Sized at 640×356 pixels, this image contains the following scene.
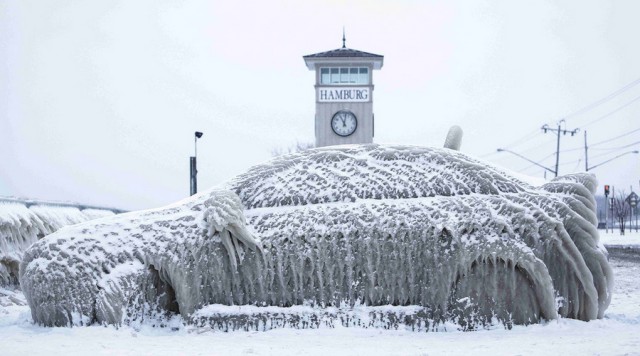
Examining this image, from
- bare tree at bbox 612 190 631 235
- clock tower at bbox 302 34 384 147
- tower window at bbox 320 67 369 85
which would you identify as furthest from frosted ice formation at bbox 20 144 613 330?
bare tree at bbox 612 190 631 235

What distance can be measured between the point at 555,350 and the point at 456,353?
23.8 inches

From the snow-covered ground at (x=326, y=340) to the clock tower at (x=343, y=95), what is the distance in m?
16.3

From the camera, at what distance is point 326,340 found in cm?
406

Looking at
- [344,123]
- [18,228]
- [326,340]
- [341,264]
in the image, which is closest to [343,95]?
[344,123]

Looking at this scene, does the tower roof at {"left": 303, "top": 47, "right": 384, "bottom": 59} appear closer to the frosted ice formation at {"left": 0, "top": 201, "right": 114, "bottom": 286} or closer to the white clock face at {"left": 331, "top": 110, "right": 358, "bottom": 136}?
the white clock face at {"left": 331, "top": 110, "right": 358, "bottom": 136}

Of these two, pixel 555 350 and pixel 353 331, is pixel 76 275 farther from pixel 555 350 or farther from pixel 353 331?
pixel 555 350

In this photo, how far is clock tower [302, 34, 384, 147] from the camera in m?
20.7

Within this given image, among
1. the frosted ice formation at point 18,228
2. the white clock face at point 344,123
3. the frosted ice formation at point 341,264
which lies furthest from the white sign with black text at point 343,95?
the frosted ice formation at point 341,264

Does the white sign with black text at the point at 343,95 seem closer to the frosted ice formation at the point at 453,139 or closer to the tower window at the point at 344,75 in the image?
the tower window at the point at 344,75

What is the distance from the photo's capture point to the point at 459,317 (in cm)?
443

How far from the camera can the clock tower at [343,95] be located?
20.7m

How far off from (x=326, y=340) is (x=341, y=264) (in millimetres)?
664

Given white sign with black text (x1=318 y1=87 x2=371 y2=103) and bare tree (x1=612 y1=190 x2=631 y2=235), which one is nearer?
white sign with black text (x1=318 y1=87 x2=371 y2=103)

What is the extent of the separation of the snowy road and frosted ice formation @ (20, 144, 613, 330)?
16 cm
